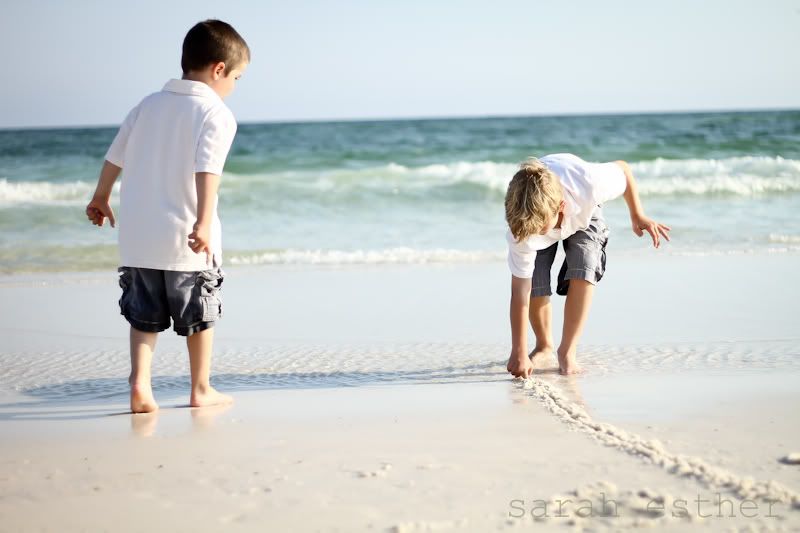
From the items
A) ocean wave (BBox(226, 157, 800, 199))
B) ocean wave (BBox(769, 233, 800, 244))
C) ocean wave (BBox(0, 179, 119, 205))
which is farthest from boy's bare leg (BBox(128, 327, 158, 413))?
ocean wave (BBox(0, 179, 119, 205))

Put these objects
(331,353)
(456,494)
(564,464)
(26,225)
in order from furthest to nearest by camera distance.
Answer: (26,225), (331,353), (564,464), (456,494)

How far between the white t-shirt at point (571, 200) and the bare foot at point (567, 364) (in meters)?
0.39

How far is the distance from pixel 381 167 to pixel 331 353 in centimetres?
1214

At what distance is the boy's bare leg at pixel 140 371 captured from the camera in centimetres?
270

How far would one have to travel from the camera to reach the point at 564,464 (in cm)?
210

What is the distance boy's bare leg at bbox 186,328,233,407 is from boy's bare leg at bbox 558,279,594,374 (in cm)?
135

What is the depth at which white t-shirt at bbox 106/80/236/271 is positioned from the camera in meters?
2.61

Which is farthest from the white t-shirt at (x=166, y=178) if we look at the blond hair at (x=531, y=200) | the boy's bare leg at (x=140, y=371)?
the blond hair at (x=531, y=200)

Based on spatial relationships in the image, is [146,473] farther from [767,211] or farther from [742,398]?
[767,211]

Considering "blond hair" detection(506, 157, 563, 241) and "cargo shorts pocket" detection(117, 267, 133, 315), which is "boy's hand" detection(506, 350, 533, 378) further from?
"cargo shorts pocket" detection(117, 267, 133, 315)

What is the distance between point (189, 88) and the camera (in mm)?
2646

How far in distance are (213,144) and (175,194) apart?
210 mm

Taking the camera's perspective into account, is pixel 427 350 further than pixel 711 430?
Yes

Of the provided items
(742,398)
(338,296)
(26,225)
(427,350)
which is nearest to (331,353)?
(427,350)
